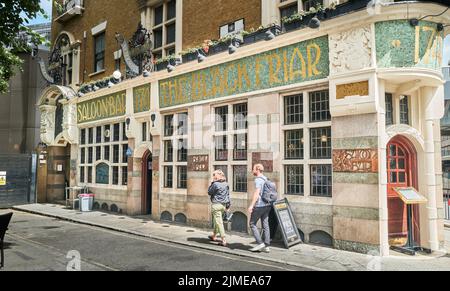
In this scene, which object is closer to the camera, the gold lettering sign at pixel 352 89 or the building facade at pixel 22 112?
the gold lettering sign at pixel 352 89

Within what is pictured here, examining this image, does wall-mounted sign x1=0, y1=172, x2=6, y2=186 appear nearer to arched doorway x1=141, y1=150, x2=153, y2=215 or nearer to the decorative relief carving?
arched doorway x1=141, y1=150, x2=153, y2=215

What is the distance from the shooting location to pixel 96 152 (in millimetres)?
17797

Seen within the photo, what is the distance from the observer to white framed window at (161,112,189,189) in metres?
13.1

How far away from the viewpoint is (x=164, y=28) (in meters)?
15.3

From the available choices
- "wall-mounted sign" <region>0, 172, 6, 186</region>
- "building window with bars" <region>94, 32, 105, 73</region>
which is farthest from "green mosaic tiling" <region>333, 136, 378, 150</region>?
"wall-mounted sign" <region>0, 172, 6, 186</region>

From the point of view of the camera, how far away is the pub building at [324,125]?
8148 millimetres

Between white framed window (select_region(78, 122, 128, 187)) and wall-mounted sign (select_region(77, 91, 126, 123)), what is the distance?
0.52m

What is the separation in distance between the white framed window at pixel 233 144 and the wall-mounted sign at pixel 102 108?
19.3 feet

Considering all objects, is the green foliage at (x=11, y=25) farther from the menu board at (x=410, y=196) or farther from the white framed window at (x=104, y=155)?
the menu board at (x=410, y=196)

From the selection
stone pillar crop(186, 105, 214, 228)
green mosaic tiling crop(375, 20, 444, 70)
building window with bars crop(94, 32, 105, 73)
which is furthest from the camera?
building window with bars crop(94, 32, 105, 73)

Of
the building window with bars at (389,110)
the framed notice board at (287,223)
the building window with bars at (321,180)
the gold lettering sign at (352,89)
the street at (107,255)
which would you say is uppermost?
the gold lettering sign at (352,89)

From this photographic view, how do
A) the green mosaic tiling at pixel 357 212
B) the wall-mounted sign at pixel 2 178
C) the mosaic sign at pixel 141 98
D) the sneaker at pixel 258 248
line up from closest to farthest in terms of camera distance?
1. the green mosaic tiling at pixel 357 212
2. the sneaker at pixel 258 248
3. the mosaic sign at pixel 141 98
4. the wall-mounted sign at pixel 2 178

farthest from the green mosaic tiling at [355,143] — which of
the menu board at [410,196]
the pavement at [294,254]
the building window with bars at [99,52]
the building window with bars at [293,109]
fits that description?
the building window with bars at [99,52]

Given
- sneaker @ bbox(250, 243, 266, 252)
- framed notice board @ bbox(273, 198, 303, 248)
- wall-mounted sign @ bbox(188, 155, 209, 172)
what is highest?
wall-mounted sign @ bbox(188, 155, 209, 172)
